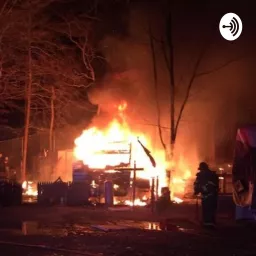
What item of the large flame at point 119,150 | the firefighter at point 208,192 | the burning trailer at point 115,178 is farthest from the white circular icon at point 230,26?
the firefighter at point 208,192

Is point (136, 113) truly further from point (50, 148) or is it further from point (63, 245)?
point (63, 245)

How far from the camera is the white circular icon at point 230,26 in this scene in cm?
1825

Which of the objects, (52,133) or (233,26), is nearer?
(233,26)

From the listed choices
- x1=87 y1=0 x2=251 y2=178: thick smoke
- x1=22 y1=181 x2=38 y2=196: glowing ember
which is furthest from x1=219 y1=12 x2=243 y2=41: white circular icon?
x1=22 y1=181 x2=38 y2=196: glowing ember

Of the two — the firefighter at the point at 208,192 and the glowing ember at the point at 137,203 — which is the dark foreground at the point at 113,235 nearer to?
the firefighter at the point at 208,192

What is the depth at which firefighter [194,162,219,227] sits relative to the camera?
11711 mm

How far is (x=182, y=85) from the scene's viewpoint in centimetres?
1897

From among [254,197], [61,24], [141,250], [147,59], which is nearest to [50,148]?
[61,24]

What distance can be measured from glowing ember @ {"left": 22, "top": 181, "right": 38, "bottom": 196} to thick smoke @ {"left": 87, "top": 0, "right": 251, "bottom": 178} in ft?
11.1

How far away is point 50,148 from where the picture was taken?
2445cm

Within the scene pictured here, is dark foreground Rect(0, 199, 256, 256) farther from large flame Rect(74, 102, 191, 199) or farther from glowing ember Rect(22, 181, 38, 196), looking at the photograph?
glowing ember Rect(22, 181, 38, 196)

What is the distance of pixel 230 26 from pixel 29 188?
917cm

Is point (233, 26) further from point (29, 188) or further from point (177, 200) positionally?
point (29, 188)

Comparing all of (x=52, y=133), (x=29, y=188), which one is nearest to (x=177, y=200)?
(x=29, y=188)
